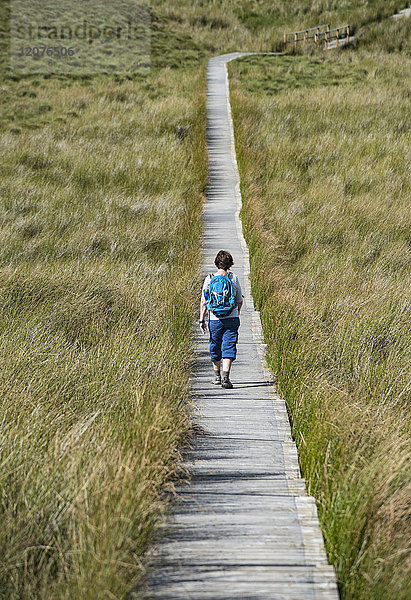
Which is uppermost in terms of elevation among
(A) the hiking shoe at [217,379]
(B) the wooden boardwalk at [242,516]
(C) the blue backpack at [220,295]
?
(C) the blue backpack at [220,295]

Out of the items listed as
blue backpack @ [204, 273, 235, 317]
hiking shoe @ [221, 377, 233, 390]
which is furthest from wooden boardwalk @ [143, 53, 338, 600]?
blue backpack @ [204, 273, 235, 317]

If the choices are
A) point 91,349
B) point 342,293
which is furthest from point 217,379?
point 342,293

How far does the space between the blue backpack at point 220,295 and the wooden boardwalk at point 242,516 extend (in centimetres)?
58

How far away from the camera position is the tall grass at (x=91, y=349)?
9.31 feet

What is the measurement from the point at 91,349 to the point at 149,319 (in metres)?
0.97

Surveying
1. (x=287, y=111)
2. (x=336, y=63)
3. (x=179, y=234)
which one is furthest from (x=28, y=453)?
(x=336, y=63)

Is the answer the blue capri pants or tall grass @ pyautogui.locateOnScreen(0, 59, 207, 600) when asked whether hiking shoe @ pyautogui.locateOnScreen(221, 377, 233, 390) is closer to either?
the blue capri pants

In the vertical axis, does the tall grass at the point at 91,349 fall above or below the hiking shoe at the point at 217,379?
above

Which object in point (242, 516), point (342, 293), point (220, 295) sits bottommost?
point (342, 293)

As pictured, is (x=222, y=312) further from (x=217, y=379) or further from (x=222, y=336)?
(x=217, y=379)

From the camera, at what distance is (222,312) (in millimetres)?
5328

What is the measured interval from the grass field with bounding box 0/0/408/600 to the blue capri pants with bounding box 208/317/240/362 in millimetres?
289

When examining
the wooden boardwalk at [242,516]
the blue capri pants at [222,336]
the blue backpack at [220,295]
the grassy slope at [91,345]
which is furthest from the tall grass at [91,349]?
the blue backpack at [220,295]

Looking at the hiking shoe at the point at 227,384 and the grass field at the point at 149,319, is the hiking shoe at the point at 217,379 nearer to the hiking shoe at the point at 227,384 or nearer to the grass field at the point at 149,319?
the hiking shoe at the point at 227,384
